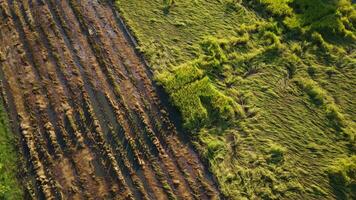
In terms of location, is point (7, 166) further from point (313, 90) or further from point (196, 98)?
point (313, 90)

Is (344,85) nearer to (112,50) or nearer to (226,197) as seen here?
(226,197)

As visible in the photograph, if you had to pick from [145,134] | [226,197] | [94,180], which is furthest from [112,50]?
[226,197]

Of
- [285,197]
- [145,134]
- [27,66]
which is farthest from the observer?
[27,66]

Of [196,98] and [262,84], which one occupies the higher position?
[262,84]

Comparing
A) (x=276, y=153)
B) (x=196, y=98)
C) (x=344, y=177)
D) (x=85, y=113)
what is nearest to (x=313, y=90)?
(x=276, y=153)

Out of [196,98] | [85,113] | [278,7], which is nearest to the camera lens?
[85,113]

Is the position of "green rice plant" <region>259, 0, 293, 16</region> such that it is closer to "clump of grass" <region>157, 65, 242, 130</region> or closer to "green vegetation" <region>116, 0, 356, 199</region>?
"green vegetation" <region>116, 0, 356, 199</region>
